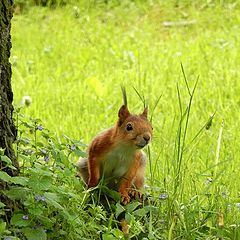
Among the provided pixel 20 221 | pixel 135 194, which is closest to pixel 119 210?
pixel 135 194

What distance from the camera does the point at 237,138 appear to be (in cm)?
516

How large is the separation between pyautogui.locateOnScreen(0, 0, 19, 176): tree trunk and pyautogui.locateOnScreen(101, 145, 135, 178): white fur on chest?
1.70 feet

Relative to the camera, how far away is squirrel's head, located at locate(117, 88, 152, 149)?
3.58 meters

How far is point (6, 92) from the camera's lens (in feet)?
11.0

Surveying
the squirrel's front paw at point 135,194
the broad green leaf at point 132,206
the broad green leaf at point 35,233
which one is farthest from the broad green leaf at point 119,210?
the broad green leaf at point 35,233

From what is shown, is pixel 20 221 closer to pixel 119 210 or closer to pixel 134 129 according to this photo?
pixel 119 210

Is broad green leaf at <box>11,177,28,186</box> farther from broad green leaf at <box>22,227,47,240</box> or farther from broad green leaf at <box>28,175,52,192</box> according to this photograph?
broad green leaf at <box>22,227,47,240</box>

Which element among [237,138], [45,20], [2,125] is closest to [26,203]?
[2,125]

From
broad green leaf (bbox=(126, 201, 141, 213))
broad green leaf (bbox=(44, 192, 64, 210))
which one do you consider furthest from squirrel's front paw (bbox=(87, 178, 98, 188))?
broad green leaf (bbox=(44, 192, 64, 210))

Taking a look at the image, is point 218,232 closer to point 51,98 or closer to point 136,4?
point 51,98

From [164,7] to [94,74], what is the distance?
2.43 metres

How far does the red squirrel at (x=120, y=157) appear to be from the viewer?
3.67 metres

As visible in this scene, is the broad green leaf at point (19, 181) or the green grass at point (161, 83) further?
the green grass at point (161, 83)

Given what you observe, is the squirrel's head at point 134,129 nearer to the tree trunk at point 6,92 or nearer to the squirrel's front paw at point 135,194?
the squirrel's front paw at point 135,194
